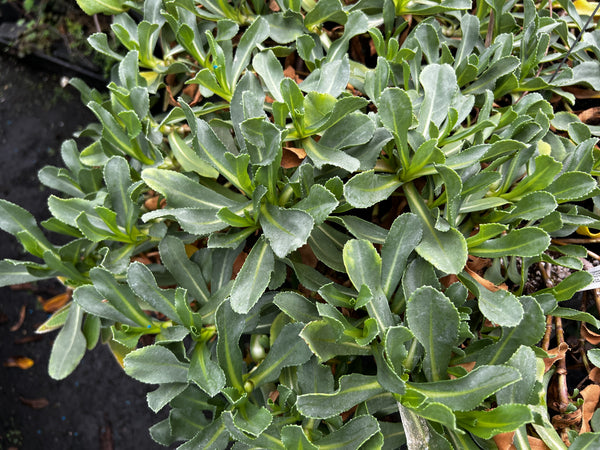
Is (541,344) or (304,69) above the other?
(304,69)

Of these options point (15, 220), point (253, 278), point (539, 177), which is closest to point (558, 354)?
point (539, 177)

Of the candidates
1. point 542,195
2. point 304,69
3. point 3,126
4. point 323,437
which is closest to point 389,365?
point 323,437

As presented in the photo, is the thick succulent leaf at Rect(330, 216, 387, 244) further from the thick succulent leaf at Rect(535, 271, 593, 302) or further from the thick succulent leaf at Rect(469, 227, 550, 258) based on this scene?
the thick succulent leaf at Rect(535, 271, 593, 302)

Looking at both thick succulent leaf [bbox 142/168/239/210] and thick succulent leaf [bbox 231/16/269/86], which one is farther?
thick succulent leaf [bbox 231/16/269/86]

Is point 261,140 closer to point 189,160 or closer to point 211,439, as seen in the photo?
point 189,160

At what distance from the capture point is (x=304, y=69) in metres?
1.01

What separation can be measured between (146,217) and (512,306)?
517mm

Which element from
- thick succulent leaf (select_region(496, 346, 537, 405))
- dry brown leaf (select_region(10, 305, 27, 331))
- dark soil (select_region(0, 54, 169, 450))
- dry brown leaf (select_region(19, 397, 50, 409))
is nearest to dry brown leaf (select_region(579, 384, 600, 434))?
thick succulent leaf (select_region(496, 346, 537, 405))

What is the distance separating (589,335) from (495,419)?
372 millimetres

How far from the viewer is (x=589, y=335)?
866 millimetres

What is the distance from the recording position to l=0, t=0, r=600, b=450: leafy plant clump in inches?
26.0

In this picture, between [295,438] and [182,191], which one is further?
[182,191]

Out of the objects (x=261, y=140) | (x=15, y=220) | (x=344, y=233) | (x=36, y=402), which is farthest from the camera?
(x=36, y=402)

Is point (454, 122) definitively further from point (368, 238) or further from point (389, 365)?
point (389, 365)
